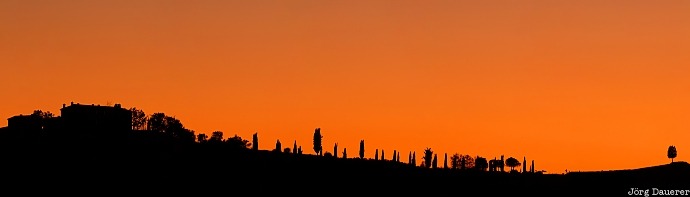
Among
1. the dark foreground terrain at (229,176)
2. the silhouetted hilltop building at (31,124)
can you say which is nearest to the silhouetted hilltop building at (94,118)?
the silhouetted hilltop building at (31,124)

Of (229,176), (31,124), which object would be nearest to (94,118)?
(31,124)

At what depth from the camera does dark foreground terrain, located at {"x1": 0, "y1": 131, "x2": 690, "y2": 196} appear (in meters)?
133

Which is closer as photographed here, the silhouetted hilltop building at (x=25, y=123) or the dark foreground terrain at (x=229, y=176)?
the dark foreground terrain at (x=229, y=176)

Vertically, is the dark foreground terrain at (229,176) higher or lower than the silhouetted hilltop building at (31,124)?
lower

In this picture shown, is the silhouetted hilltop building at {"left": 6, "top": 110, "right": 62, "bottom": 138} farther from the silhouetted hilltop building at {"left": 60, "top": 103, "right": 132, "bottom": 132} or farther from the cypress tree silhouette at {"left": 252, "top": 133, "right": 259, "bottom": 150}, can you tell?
the cypress tree silhouette at {"left": 252, "top": 133, "right": 259, "bottom": 150}

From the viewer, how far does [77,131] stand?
18200cm

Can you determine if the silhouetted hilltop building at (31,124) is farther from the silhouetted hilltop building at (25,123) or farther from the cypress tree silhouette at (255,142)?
the cypress tree silhouette at (255,142)

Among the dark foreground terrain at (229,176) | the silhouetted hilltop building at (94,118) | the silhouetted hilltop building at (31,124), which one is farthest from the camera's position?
the silhouetted hilltop building at (94,118)

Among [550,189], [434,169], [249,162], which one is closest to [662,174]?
[550,189]

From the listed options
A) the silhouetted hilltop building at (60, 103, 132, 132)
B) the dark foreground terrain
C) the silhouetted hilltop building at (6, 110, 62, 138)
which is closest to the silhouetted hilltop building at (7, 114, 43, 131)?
the silhouetted hilltop building at (6, 110, 62, 138)

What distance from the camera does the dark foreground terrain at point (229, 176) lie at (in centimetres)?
13338

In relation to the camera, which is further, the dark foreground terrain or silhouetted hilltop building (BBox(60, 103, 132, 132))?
silhouetted hilltop building (BBox(60, 103, 132, 132))

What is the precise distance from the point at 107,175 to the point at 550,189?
56.1m

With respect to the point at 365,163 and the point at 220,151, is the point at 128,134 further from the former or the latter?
the point at 365,163
